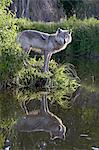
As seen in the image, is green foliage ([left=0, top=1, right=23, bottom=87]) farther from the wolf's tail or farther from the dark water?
the wolf's tail

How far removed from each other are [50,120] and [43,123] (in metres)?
0.27

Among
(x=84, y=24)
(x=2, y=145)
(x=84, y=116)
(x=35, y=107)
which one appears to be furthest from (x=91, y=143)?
(x=84, y=24)

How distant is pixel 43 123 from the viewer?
1022 centimetres

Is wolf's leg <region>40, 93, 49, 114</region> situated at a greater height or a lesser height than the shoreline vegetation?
lesser

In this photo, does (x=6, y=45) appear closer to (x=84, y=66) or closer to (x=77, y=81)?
(x=77, y=81)

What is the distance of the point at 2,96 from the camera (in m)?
12.7

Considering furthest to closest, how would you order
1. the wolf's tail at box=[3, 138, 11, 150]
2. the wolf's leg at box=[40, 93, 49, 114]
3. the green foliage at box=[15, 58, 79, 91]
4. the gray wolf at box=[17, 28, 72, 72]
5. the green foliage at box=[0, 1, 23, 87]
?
the gray wolf at box=[17, 28, 72, 72] → the green foliage at box=[15, 58, 79, 91] → the green foliage at box=[0, 1, 23, 87] → the wolf's leg at box=[40, 93, 49, 114] → the wolf's tail at box=[3, 138, 11, 150]

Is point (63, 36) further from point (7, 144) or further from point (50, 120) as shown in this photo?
point (7, 144)

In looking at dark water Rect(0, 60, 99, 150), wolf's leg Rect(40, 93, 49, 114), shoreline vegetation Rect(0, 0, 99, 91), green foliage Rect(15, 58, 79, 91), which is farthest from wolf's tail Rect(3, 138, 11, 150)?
green foliage Rect(15, 58, 79, 91)

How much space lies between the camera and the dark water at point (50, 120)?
28.3 ft

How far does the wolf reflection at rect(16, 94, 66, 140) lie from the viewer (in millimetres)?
9477

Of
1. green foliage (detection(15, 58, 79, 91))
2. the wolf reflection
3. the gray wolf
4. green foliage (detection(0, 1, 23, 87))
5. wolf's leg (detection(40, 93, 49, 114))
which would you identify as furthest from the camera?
the gray wolf

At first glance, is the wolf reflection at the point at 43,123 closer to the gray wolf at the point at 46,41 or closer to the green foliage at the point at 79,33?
the gray wolf at the point at 46,41

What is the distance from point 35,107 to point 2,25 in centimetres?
303
